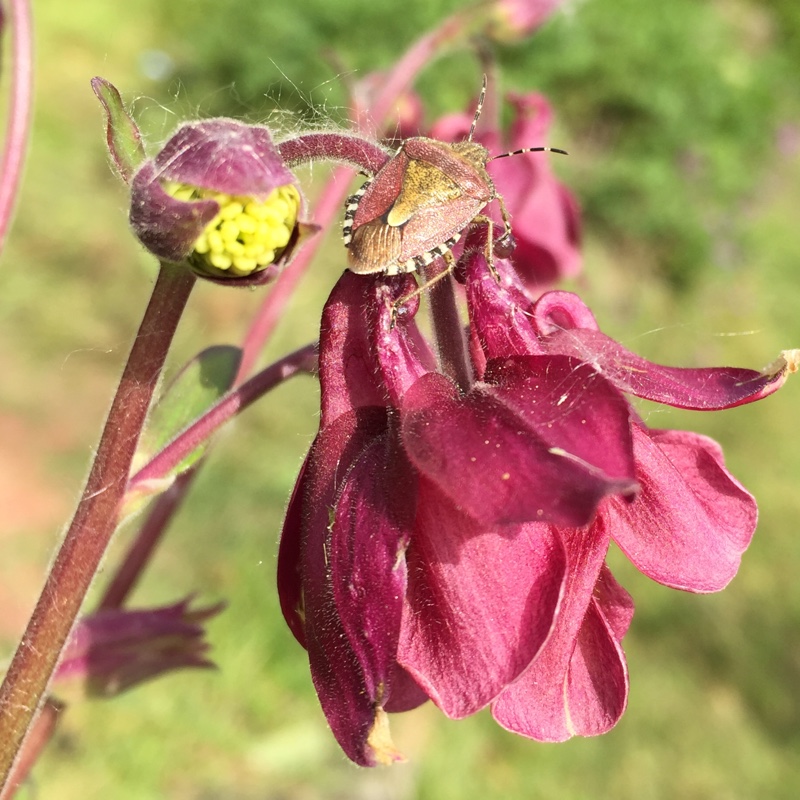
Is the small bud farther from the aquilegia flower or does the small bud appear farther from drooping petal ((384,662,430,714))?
drooping petal ((384,662,430,714))

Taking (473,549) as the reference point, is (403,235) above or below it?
above

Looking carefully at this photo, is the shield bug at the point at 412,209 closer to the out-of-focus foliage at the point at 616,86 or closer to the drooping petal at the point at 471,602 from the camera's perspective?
the drooping petal at the point at 471,602

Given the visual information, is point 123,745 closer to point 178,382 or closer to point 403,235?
point 178,382

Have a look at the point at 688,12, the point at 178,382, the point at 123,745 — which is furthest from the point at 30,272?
the point at 688,12

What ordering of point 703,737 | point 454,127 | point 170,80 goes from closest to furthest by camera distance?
point 454,127
point 703,737
point 170,80

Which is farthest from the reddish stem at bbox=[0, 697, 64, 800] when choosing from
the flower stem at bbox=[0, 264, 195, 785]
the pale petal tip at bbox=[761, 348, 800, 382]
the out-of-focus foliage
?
the out-of-focus foliage

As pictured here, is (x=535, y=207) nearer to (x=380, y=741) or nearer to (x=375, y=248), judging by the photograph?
(x=375, y=248)

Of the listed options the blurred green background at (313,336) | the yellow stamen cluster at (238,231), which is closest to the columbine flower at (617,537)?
the yellow stamen cluster at (238,231)

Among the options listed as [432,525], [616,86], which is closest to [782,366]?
[432,525]
